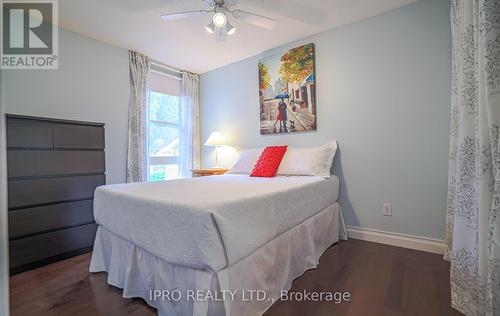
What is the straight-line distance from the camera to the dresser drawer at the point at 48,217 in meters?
1.77

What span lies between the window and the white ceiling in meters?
0.51

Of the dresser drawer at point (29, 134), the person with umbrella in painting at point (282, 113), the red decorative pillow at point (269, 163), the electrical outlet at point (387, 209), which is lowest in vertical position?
the electrical outlet at point (387, 209)

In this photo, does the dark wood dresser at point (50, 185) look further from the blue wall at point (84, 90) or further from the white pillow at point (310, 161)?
the white pillow at point (310, 161)

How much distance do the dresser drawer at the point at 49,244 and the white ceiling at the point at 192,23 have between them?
210 centimetres

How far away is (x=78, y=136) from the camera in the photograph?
6.99ft

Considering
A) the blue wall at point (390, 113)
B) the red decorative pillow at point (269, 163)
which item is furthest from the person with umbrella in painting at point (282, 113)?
the red decorative pillow at point (269, 163)

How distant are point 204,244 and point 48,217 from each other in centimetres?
180

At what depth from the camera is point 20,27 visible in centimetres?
218

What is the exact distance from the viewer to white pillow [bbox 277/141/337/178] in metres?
2.32

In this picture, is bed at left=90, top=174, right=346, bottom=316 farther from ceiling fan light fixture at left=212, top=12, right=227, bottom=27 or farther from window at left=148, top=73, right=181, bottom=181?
window at left=148, top=73, right=181, bottom=181

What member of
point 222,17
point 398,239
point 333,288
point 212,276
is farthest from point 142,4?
point 398,239

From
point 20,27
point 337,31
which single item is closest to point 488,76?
point 337,31

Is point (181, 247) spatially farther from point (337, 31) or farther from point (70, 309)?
point (337, 31)

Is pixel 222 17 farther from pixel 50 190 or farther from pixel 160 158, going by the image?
pixel 160 158
